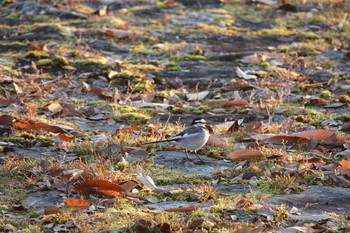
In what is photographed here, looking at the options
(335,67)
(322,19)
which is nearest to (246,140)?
(335,67)

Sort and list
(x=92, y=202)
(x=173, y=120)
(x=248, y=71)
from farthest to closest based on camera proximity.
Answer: (x=248, y=71) < (x=173, y=120) < (x=92, y=202)

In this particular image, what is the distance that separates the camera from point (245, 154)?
6.11 metres

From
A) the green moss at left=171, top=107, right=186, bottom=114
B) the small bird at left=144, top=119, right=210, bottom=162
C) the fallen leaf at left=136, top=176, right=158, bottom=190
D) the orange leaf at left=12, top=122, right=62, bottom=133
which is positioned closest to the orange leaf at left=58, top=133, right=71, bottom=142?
the orange leaf at left=12, top=122, right=62, bottom=133

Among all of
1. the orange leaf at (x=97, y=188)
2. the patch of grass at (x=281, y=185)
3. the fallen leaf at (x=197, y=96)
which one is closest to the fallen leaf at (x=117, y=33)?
the fallen leaf at (x=197, y=96)

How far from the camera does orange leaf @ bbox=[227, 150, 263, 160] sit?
6.09 metres

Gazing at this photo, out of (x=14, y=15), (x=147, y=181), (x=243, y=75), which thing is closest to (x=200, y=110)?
(x=243, y=75)

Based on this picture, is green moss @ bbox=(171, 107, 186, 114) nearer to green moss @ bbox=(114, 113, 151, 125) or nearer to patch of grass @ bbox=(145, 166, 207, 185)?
green moss @ bbox=(114, 113, 151, 125)

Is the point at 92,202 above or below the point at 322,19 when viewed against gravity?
above

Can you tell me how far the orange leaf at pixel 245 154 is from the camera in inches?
240

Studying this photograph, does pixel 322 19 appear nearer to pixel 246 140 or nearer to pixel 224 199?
pixel 246 140

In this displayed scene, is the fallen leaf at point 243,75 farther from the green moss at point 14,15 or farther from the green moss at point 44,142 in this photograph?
the green moss at point 14,15

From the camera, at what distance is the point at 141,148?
20.9 ft

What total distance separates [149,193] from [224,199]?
1.80 ft

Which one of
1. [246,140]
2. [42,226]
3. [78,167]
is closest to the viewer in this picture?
[42,226]
